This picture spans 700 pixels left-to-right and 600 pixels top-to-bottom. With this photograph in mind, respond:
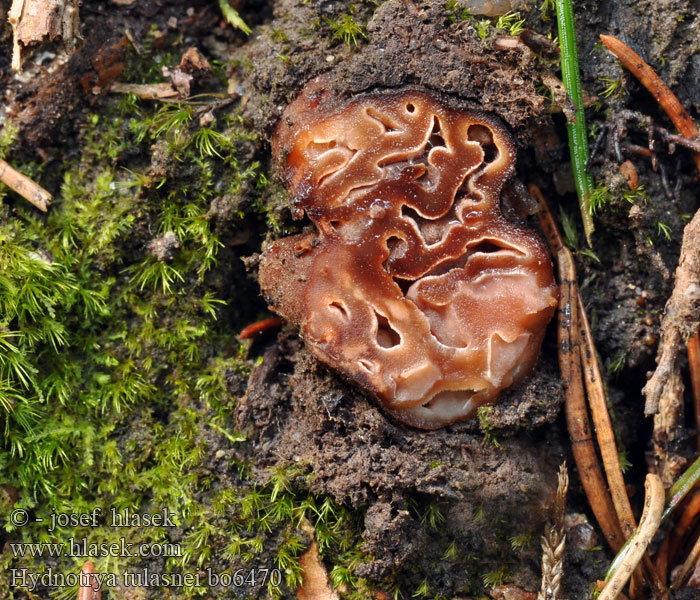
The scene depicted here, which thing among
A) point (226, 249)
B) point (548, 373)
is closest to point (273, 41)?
point (226, 249)

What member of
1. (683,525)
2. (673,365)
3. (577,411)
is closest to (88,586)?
(577,411)

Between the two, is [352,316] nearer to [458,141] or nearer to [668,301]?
[458,141]

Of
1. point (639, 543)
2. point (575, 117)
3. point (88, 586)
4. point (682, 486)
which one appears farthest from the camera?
point (575, 117)

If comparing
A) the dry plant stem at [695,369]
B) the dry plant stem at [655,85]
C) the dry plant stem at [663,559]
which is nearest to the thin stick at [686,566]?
the dry plant stem at [663,559]

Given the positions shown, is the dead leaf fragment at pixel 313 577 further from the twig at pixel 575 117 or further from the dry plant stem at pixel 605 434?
the twig at pixel 575 117

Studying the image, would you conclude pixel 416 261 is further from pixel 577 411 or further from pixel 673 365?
pixel 673 365

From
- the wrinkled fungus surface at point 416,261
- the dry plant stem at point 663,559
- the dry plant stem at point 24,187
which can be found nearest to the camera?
the wrinkled fungus surface at point 416,261
